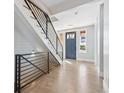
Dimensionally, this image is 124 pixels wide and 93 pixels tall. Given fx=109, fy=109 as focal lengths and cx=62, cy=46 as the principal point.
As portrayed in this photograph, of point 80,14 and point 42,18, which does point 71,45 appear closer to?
point 80,14

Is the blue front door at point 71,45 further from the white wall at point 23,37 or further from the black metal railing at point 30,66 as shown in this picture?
the white wall at point 23,37

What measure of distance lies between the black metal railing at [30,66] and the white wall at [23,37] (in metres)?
0.37

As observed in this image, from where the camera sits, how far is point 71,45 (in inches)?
362

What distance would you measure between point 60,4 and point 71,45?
5251mm

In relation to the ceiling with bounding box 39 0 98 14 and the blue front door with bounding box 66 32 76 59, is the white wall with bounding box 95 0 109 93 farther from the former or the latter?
the blue front door with bounding box 66 32 76 59

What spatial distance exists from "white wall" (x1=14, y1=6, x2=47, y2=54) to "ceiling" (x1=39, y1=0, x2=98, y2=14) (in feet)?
3.62

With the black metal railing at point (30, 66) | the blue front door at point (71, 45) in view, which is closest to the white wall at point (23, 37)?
the black metal railing at point (30, 66)

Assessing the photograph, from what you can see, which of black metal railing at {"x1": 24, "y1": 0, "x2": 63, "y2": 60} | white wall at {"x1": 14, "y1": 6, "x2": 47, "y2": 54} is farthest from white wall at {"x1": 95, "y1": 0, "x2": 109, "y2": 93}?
white wall at {"x1": 14, "y1": 6, "x2": 47, "y2": 54}

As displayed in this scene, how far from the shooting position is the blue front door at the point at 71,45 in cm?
896

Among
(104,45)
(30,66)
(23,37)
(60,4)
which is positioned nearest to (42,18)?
(60,4)
